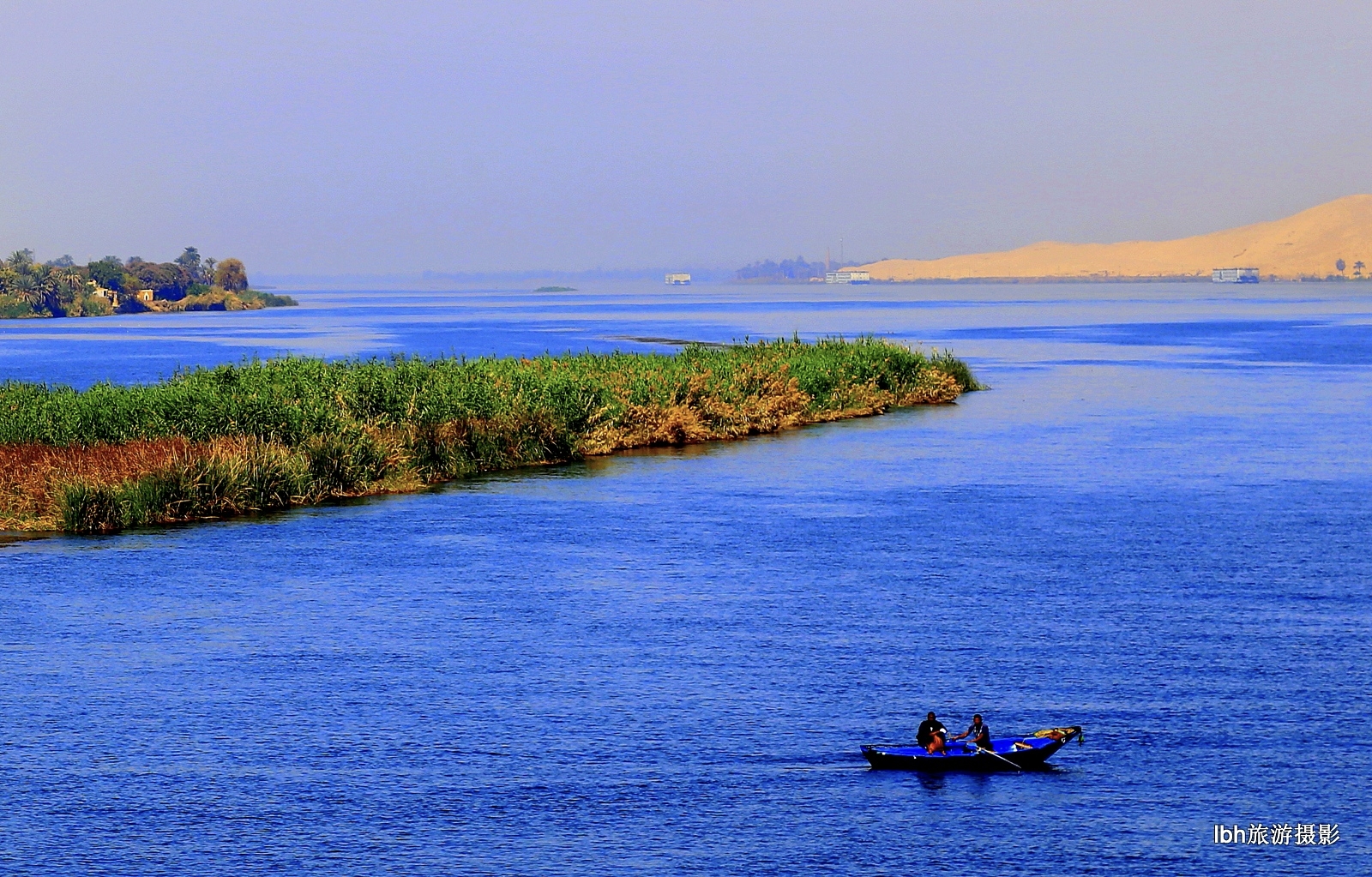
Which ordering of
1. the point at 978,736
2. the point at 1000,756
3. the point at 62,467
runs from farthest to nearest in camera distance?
the point at 62,467
the point at 978,736
the point at 1000,756

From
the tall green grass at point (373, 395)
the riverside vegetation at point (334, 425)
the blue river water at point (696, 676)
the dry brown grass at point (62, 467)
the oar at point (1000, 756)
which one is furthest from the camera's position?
the tall green grass at point (373, 395)

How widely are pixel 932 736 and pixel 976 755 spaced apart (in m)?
0.49

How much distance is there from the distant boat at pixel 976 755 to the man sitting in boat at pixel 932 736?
0.18ft

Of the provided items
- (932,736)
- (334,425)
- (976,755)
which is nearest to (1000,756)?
(976,755)

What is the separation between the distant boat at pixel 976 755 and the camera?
16672mm

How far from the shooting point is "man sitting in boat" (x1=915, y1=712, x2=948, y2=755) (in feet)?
54.8

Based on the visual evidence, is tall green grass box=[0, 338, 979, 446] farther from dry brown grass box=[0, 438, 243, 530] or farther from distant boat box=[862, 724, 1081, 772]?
distant boat box=[862, 724, 1081, 772]

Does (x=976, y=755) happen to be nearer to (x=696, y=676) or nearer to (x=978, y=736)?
(x=978, y=736)

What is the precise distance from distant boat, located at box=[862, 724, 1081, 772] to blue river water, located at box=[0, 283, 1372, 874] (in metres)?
0.23

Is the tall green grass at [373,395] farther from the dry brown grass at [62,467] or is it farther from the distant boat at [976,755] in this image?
the distant boat at [976,755]

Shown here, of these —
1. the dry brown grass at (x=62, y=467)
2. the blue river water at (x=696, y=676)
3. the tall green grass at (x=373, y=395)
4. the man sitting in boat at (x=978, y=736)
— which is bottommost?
the blue river water at (x=696, y=676)

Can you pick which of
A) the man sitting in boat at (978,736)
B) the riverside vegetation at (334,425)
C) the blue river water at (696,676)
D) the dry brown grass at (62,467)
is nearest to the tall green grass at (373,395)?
the riverside vegetation at (334,425)

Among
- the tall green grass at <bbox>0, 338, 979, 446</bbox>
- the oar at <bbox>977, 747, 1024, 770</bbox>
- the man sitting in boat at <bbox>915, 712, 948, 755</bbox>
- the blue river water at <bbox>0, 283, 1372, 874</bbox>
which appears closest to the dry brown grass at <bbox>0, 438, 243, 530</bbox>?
Answer: the tall green grass at <bbox>0, 338, 979, 446</bbox>

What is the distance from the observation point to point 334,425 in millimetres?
40844
